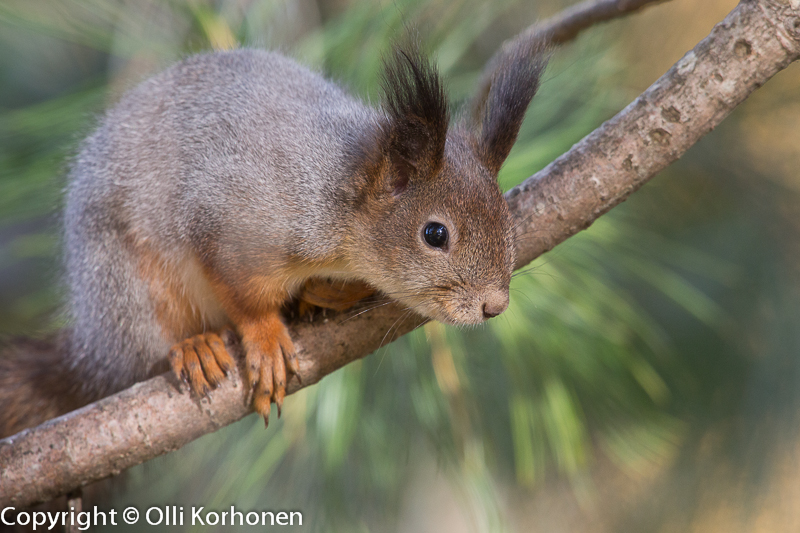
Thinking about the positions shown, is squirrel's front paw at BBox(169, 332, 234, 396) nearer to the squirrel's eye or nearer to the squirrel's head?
the squirrel's head

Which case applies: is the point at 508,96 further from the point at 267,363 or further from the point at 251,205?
the point at 267,363

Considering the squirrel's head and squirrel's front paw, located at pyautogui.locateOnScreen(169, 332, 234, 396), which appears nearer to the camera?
the squirrel's head

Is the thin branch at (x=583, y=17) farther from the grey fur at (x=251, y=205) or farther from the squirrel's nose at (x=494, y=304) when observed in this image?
the squirrel's nose at (x=494, y=304)

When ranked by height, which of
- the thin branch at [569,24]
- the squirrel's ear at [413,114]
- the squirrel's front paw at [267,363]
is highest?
the thin branch at [569,24]

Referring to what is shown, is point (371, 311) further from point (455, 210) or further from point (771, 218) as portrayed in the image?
point (771, 218)

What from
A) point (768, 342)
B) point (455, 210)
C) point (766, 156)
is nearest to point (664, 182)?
point (766, 156)

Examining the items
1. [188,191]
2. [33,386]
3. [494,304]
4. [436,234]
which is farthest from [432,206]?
[33,386]

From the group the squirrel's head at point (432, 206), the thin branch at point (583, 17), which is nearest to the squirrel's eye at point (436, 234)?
the squirrel's head at point (432, 206)

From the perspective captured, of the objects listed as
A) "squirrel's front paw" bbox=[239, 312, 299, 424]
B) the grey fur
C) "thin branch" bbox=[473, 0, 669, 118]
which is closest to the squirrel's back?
the grey fur
